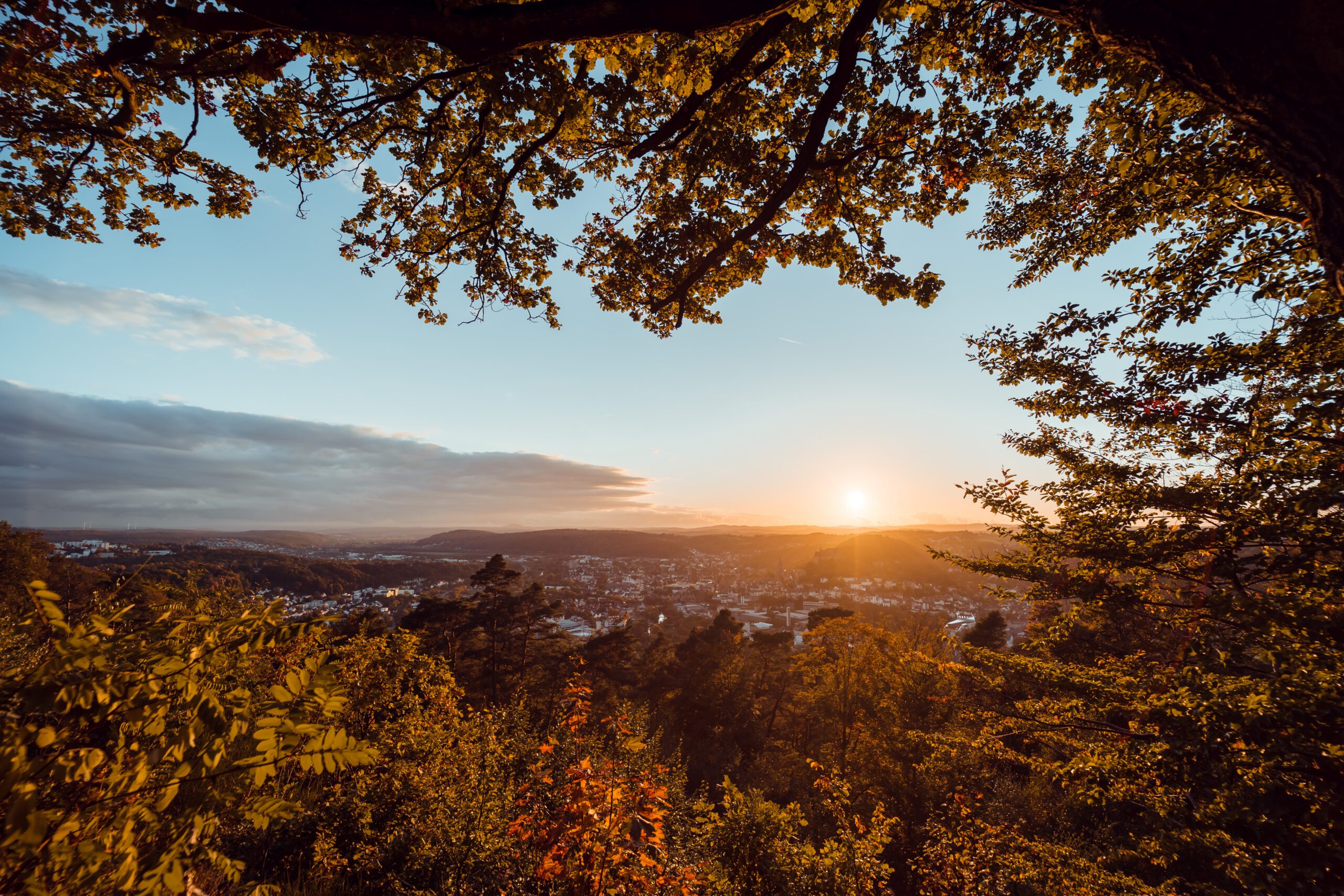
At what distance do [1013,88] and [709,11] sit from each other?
4155 mm

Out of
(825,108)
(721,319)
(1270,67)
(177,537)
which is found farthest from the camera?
(177,537)

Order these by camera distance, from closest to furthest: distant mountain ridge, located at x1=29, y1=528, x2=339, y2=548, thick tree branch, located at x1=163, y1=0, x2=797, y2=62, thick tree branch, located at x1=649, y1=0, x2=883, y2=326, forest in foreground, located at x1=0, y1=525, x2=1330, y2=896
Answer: forest in foreground, located at x1=0, y1=525, x2=1330, y2=896, thick tree branch, located at x1=163, y1=0, x2=797, y2=62, thick tree branch, located at x1=649, y1=0, x2=883, y2=326, distant mountain ridge, located at x1=29, y1=528, x2=339, y2=548

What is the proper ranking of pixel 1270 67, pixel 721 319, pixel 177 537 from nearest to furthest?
pixel 1270 67, pixel 721 319, pixel 177 537

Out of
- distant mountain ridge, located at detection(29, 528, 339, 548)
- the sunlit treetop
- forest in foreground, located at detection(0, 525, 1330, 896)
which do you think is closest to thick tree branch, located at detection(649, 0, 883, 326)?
the sunlit treetop

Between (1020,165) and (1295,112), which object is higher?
(1020,165)

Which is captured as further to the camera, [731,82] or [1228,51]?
[731,82]

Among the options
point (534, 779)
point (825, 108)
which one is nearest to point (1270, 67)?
point (825, 108)

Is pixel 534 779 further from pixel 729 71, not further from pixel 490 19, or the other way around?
pixel 729 71

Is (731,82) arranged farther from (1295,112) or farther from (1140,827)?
(1140,827)

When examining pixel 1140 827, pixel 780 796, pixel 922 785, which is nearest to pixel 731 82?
pixel 922 785

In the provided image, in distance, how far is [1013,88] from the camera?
14.8 feet

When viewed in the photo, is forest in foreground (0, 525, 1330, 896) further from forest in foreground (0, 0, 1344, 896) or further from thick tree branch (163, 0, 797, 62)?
thick tree branch (163, 0, 797, 62)

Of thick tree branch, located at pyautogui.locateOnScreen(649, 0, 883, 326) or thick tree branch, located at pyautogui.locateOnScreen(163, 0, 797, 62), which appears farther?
thick tree branch, located at pyautogui.locateOnScreen(649, 0, 883, 326)

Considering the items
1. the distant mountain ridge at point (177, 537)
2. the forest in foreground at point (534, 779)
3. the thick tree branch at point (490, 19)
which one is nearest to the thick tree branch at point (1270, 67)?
the thick tree branch at point (490, 19)
